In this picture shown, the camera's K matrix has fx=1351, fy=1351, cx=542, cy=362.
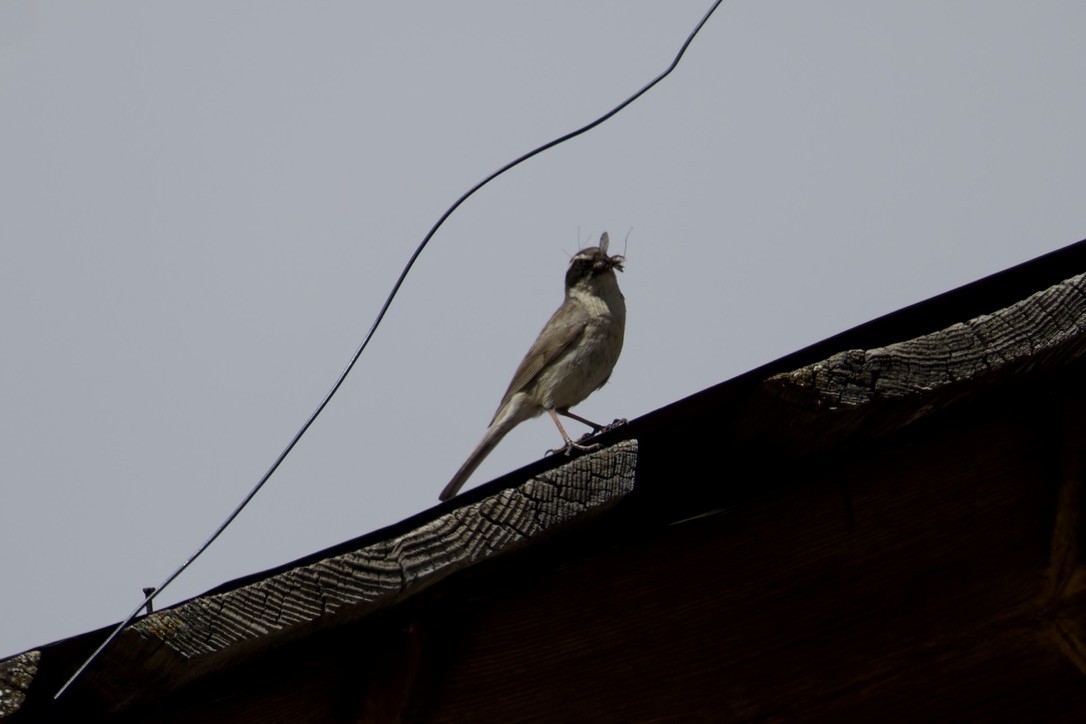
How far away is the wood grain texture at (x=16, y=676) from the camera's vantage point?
2.89 m

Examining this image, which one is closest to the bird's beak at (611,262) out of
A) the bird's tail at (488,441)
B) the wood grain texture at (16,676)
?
the bird's tail at (488,441)

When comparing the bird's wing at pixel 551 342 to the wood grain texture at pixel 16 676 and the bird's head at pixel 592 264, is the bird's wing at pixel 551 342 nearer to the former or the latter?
the bird's head at pixel 592 264

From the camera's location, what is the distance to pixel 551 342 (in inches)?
386

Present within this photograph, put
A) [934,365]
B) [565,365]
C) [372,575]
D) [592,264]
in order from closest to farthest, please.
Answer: [934,365], [372,575], [565,365], [592,264]

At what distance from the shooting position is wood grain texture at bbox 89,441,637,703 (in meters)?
2.83

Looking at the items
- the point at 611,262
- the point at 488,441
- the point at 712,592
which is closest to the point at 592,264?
the point at 611,262

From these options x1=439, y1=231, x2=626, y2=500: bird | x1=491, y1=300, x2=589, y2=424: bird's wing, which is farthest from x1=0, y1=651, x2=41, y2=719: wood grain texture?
x1=491, y1=300, x2=589, y2=424: bird's wing

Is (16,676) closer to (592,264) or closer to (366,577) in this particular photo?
(366,577)

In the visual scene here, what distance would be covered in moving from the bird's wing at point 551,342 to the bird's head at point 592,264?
0.97 feet

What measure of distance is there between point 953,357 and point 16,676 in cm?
208

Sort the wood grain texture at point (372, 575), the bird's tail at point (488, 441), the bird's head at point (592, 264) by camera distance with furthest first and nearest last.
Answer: the bird's head at point (592, 264) < the bird's tail at point (488, 441) < the wood grain texture at point (372, 575)

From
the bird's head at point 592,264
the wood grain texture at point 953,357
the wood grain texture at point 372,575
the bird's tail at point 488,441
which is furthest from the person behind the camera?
the bird's head at point 592,264

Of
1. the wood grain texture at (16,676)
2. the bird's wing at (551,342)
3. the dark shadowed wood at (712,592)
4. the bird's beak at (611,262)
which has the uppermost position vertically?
the bird's beak at (611,262)

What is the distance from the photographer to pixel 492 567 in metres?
2.95
